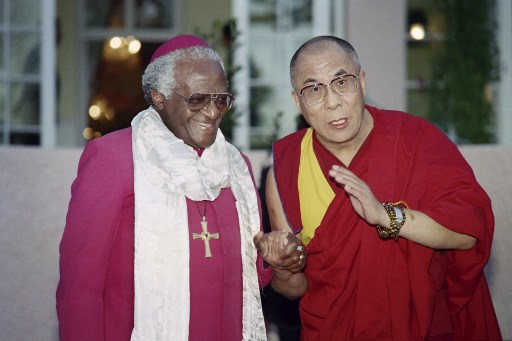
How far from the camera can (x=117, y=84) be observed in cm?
989

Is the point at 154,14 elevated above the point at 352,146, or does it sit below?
above

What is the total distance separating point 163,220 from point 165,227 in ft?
0.09

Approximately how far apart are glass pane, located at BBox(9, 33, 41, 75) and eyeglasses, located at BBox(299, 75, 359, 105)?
3.95 m

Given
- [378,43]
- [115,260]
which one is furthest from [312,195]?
[378,43]

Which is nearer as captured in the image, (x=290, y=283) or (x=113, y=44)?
(x=290, y=283)

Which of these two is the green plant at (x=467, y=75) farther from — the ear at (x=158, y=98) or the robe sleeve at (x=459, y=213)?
the ear at (x=158, y=98)

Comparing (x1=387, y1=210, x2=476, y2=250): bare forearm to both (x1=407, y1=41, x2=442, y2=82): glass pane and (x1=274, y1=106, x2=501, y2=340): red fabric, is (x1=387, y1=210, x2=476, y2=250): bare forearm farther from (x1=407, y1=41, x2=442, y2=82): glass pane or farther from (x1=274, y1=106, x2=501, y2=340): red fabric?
(x1=407, y1=41, x2=442, y2=82): glass pane

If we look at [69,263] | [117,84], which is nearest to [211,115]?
[69,263]

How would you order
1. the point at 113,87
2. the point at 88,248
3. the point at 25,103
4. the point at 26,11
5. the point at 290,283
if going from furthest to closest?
the point at 113,87 → the point at 25,103 → the point at 26,11 → the point at 290,283 → the point at 88,248

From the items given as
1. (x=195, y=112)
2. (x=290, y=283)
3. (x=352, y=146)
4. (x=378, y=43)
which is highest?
(x=378, y=43)

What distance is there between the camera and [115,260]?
2641mm

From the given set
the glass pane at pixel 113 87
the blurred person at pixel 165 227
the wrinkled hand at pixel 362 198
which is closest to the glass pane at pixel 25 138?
the glass pane at pixel 113 87

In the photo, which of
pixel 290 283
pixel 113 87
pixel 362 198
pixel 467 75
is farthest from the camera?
pixel 113 87

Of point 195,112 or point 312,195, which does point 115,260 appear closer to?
point 195,112
